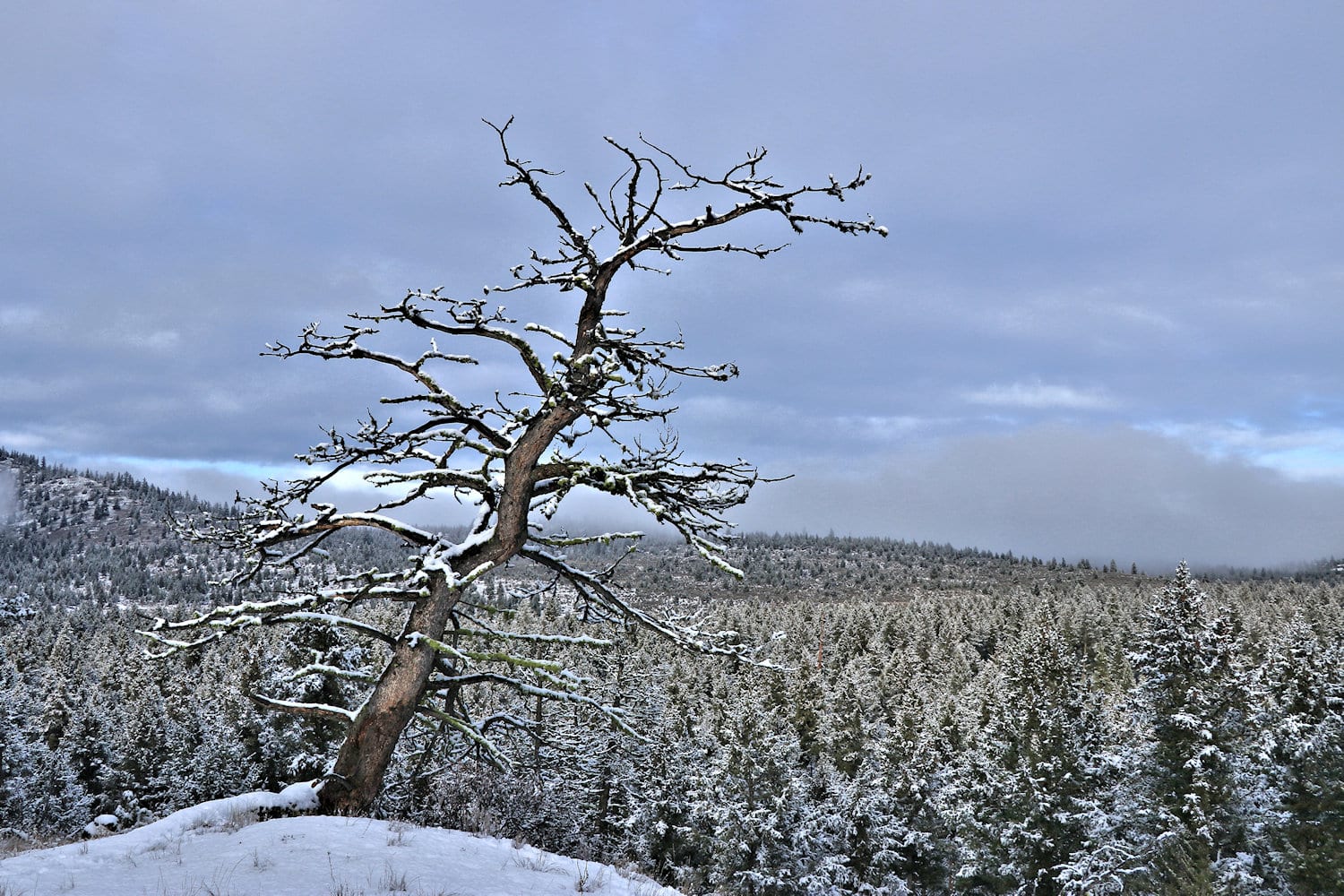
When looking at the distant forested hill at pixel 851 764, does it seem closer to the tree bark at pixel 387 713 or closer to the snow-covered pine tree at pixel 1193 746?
the snow-covered pine tree at pixel 1193 746

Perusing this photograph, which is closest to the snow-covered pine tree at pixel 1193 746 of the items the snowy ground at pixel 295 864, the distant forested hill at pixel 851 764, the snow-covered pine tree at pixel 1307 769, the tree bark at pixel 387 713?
the distant forested hill at pixel 851 764

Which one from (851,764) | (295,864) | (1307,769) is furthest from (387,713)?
(851,764)

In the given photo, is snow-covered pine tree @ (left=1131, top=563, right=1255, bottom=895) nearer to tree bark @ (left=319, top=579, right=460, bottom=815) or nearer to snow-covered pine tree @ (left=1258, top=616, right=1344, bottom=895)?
snow-covered pine tree @ (left=1258, top=616, right=1344, bottom=895)

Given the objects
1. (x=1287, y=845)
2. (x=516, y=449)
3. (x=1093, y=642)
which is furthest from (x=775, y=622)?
(x=516, y=449)

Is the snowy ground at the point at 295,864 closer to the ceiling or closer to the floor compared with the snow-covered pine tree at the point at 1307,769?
closer to the ceiling

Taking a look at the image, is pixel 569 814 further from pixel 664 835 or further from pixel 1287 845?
pixel 1287 845

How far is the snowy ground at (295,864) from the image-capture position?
213 inches

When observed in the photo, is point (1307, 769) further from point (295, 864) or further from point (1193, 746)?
point (295, 864)

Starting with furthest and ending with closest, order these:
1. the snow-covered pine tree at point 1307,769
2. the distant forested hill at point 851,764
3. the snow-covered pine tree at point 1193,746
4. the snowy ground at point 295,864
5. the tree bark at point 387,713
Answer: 1. the snow-covered pine tree at point 1193,746
2. the distant forested hill at point 851,764
3. the snow-covered pine tree at point 1307,769
4. the tree bark at point 387,713
5. the snowy ground at point 295,864

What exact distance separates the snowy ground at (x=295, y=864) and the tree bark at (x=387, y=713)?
56cm

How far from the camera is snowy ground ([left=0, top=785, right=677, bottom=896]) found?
5.41 metres

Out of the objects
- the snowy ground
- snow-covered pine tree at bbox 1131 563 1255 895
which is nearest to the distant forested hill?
snow-covered pine tree at bbox 1131 563 1255 895

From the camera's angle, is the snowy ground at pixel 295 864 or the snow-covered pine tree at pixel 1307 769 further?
the snow-covered pine tree at pixel 1307 769

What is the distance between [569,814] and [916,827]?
16477 mm
